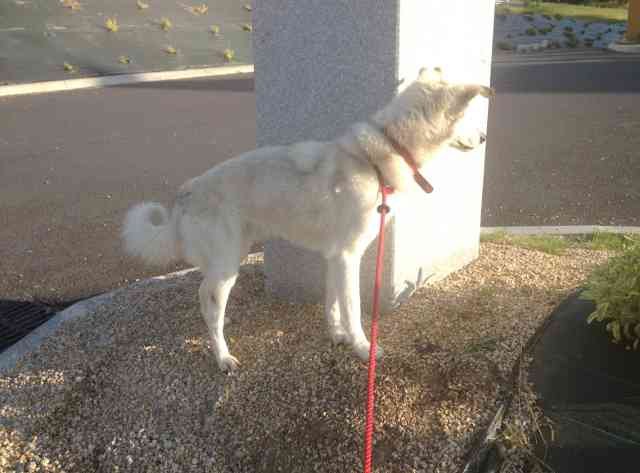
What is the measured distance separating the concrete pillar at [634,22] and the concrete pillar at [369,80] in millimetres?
24894

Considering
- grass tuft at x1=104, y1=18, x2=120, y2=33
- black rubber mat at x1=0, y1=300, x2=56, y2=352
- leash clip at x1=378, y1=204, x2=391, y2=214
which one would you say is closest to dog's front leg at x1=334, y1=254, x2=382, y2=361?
leash clip at x1=378, y1=204, x2=391, y2=214

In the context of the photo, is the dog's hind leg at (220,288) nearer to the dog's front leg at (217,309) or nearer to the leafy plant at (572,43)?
the dog's front leg at (217,309)

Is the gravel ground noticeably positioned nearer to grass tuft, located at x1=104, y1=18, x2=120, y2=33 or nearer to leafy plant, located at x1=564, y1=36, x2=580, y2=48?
grass tuft, located at x1=104, y1=18, x2=120, y2=33

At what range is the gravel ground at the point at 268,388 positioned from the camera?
3027mm

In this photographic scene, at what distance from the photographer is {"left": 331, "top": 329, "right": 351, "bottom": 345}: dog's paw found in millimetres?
3747

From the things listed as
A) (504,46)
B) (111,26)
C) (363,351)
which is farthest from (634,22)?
(363,351)

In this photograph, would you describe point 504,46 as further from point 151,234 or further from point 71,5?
point 151,234

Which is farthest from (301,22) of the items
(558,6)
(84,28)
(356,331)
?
(558,6)

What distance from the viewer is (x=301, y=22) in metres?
3.92

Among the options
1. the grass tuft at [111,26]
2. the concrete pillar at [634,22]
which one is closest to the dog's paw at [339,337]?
the grass tuft at [111,26]

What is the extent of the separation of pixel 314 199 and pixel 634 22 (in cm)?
2719

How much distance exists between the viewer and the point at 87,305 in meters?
4.68

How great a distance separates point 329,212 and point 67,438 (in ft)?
6.59

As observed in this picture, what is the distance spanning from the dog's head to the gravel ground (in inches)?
47.7
